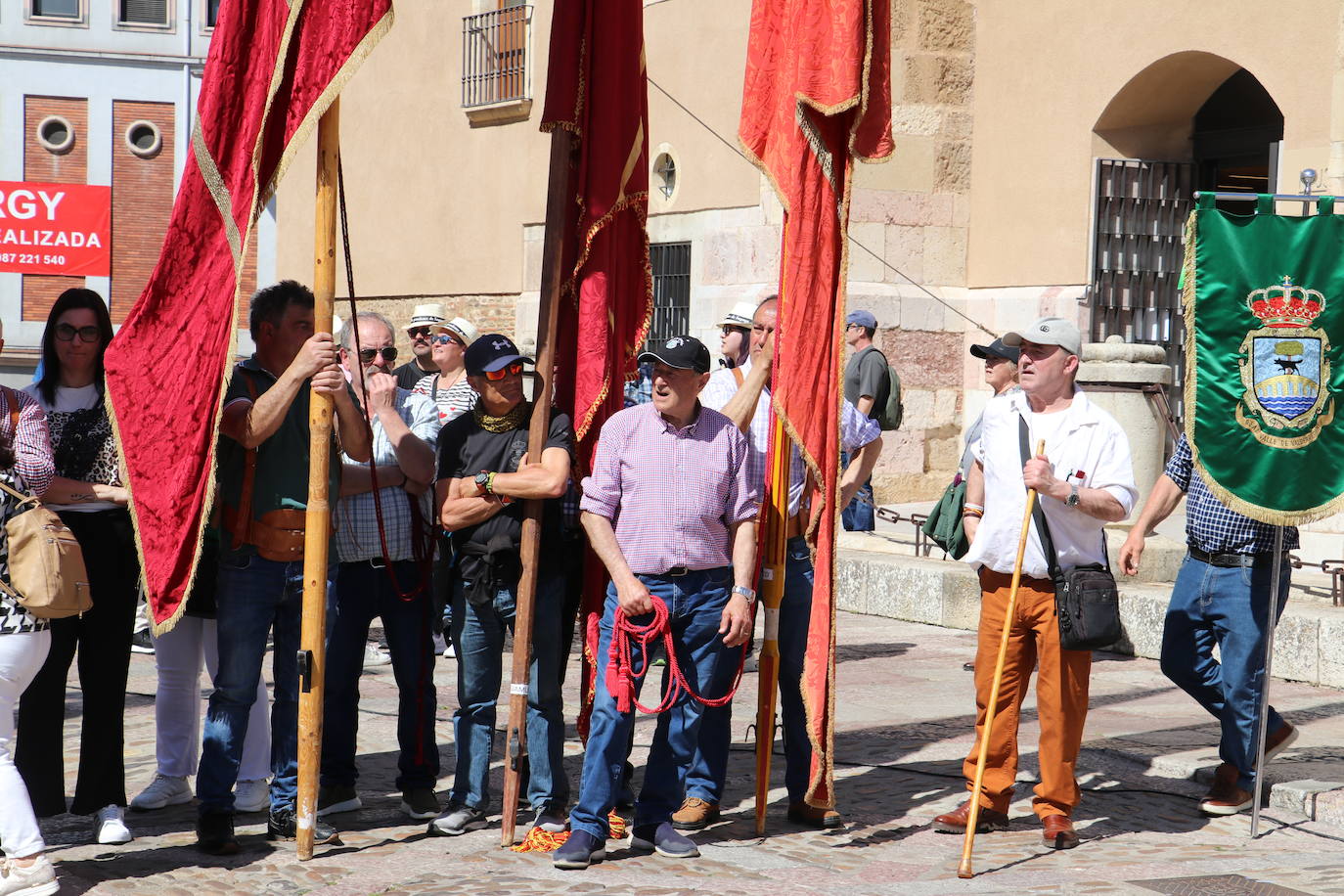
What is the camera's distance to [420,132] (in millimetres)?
25375

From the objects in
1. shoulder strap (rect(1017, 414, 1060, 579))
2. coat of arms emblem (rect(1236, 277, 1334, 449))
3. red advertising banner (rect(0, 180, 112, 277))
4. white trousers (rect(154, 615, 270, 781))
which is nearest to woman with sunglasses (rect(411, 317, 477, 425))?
white trousers (rect(154, 615, 270, 781))

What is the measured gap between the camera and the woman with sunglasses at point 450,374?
Result: 802cm

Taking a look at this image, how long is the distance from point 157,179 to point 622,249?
145 ft

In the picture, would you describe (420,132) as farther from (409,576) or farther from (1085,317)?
(409,576)

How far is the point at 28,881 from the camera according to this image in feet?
17.0

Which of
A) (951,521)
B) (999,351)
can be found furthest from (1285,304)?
(951,521)

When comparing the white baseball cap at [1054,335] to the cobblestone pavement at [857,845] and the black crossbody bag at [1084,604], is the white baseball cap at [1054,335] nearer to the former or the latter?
the black crossbody bag at [1084,604]

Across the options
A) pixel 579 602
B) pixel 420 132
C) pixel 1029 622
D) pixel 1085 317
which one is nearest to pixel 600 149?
pixel 579 602

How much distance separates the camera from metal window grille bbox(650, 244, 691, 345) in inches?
693

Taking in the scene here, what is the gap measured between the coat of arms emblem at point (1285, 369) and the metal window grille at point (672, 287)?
435 inches

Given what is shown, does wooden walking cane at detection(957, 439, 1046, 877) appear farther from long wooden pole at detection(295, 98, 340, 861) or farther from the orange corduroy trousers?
long wooden pole at detection(295, 98, 340, 861)

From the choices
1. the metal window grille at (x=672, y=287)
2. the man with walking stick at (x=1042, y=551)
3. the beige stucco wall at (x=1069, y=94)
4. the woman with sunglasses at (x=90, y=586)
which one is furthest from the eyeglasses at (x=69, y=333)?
the metal window grille at (x=672, y=287)

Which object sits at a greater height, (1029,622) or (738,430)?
(738,430)

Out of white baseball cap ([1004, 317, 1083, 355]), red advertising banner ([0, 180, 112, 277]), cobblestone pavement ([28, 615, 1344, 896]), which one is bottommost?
cobblestone pavement ([28, 615, 1344, 896])
